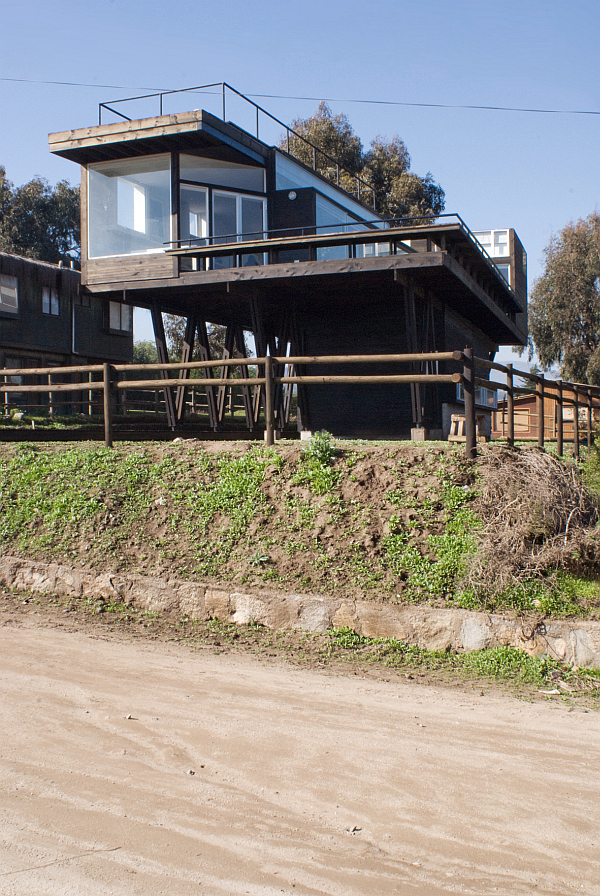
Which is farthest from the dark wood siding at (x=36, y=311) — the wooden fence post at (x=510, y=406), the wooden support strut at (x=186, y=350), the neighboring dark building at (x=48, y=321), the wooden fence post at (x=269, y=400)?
the wooden fence post at (x=510, y=406)

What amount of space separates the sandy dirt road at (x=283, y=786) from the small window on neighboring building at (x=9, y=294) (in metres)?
26.1

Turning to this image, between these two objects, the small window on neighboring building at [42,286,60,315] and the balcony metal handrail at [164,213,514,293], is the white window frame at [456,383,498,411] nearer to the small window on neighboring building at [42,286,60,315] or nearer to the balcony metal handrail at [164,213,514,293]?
the balcony metal handrail at [164,213,514,293]

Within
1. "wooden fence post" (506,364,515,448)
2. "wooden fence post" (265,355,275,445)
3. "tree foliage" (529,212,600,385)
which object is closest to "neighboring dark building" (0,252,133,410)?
"wooden fence post" (265,355,275,445)

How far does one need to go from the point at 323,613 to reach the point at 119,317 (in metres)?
30.5

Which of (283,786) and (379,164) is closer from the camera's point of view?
(283,786)

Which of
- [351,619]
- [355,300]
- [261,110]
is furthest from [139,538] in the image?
[261,110]

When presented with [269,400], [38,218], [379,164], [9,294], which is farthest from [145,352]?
[269,400]

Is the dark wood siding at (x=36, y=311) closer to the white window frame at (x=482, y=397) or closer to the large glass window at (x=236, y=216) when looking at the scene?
the large glass window at (x=236, y=216)

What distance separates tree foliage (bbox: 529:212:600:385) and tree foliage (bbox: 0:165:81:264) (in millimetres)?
34320

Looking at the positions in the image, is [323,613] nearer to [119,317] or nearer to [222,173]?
[222,173]

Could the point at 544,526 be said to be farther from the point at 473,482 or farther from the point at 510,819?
the point at 510,819

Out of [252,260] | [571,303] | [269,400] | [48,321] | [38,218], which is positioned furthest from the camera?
[38,218]

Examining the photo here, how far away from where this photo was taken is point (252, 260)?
17.8 metres

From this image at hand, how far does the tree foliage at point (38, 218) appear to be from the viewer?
5338 centimetres
